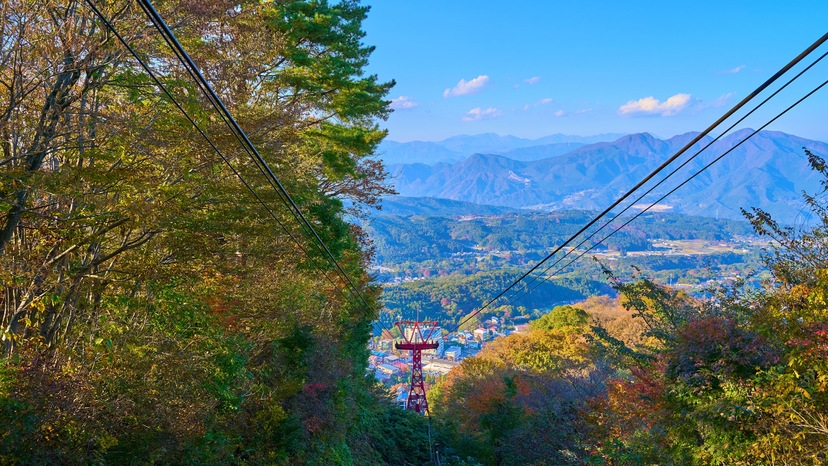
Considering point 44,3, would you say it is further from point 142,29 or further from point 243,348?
point 243,348

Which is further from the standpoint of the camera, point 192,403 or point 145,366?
point 192,403

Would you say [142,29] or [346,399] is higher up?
[142,29]

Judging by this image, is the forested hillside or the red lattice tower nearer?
the forested hillside

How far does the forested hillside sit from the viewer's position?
409cm

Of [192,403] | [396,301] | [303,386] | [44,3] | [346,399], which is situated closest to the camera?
[44,3]

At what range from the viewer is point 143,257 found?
5957mm

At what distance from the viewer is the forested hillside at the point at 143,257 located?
409 centimetres

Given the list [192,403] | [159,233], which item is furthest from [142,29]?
[192,403]

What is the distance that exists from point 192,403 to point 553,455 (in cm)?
778

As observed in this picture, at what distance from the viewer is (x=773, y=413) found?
5.21 metres

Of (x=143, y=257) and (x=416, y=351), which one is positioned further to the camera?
(x=416, y=351)

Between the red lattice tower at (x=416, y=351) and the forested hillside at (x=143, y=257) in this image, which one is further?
the red lattice tower at (x=416, y=351)

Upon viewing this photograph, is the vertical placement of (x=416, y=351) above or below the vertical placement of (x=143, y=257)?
above

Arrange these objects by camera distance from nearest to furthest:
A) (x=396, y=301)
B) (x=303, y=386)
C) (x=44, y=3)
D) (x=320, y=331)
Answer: (x=44, y=3) < (x=303, y=386) < (x=320, y=331) < (x=396, y=301)
